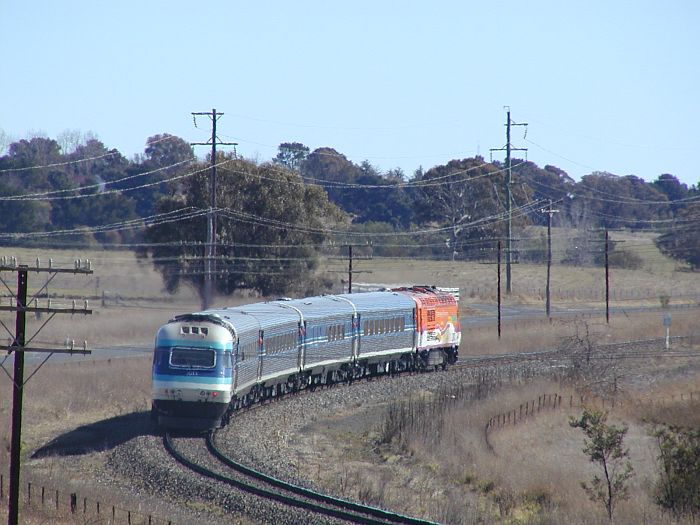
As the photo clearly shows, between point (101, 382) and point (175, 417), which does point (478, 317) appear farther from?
point (175, 417)

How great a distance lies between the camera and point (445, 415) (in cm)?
3706

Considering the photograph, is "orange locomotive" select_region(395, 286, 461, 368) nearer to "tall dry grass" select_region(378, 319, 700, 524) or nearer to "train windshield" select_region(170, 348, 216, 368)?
"tall dry grass" select_region(378, 319, 700, 524)

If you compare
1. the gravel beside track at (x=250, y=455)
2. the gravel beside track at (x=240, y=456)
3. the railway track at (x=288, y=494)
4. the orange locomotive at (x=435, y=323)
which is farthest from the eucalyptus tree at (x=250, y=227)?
the railway track at (x=288, y=494)

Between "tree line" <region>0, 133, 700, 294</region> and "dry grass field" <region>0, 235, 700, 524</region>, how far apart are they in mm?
3424

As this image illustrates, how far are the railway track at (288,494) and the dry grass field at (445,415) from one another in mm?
1408

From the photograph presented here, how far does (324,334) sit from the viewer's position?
4206cm

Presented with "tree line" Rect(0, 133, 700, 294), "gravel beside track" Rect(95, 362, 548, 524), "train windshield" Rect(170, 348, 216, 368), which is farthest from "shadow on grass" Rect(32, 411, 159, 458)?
"tree line" Rect(0, 133, 700, 294)

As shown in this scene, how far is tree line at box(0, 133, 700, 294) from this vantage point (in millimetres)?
71062

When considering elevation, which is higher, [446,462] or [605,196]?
[605,196]

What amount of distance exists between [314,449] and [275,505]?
8.58 m

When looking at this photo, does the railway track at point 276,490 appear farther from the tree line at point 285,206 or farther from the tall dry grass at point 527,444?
the tree line at point 285,206

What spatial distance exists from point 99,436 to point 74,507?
9.61 metres

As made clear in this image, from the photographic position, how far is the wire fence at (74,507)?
21.8m

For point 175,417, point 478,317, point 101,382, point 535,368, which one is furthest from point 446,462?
point 478,317
